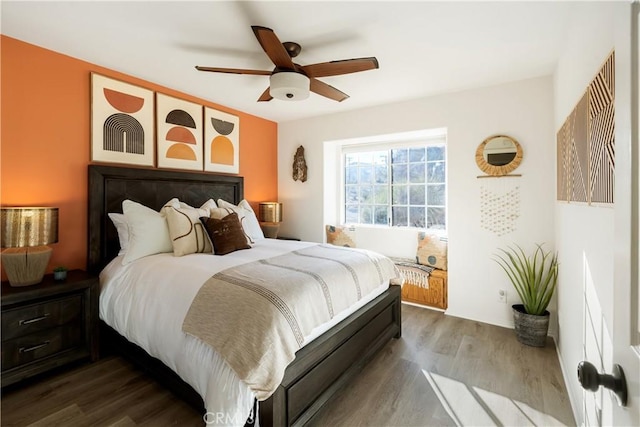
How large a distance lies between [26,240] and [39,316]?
0.54 metres

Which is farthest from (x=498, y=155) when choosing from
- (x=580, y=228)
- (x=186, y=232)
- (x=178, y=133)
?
(x=178, y=133)

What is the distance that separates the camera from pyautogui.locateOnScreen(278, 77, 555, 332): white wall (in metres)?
2.81

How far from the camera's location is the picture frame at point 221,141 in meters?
3.62

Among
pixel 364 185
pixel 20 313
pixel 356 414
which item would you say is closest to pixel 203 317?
pixel 356 414

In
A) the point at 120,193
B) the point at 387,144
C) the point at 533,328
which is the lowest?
the point at 533,328

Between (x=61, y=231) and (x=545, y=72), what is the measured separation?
4.50 metres

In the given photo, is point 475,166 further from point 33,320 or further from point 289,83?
point 33,320

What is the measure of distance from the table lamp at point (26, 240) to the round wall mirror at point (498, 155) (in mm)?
3777

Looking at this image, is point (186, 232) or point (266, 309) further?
point (186, 232)

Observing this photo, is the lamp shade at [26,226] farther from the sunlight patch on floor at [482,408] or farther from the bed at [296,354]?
the sunlight patch on floor at [482,408]

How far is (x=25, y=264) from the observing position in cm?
207

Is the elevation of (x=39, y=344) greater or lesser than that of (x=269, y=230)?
lesser

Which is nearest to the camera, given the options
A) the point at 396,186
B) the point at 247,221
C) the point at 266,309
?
the point at 266,309

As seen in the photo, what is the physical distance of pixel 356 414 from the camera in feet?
5.87
